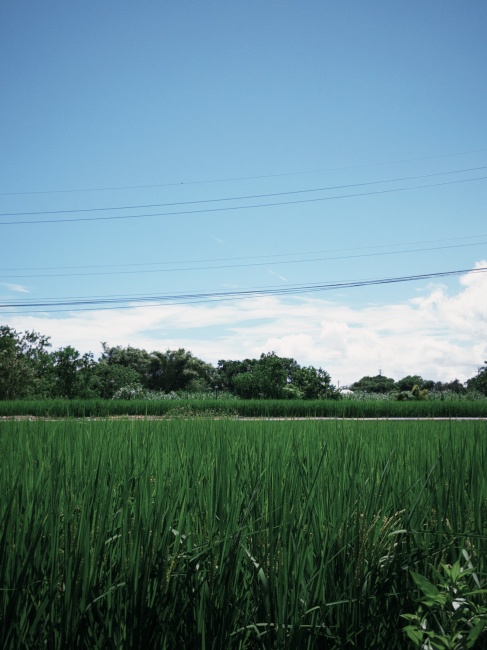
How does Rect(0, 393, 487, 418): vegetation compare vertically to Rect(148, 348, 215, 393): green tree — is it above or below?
below

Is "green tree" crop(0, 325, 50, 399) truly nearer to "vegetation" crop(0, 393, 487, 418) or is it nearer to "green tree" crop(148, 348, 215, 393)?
"vegetation" crop(0, 393, 487, 418)

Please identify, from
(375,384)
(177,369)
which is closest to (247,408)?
(177,369)

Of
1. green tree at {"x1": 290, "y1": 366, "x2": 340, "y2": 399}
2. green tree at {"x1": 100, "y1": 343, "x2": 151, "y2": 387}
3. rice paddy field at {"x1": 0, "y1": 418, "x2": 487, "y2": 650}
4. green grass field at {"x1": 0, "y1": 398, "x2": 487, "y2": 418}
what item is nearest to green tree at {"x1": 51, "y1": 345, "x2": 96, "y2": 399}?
green grass field at {"x1": 0, "y1": 398, "x2": 487, "y2": 418}

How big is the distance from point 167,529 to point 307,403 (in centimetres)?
1950

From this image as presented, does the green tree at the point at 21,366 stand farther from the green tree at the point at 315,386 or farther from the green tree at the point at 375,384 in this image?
the green tree at the point at 375,384

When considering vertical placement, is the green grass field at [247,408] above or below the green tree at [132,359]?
below

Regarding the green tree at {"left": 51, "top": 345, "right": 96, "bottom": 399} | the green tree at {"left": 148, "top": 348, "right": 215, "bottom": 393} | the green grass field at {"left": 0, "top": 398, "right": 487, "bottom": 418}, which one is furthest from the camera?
the green tree at {"left": 148, "top": 348, "right": 215, "bottom": 393}

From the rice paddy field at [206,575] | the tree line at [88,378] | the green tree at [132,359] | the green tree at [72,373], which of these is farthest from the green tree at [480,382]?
the rice paddy field at [206,575]

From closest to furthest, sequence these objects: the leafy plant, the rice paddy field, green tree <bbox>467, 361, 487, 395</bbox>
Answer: the leafy plant
the rice paddy field
green tree <bbox>467, 361, 487, 395</bbox>

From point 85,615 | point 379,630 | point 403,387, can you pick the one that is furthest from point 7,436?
point 403,387

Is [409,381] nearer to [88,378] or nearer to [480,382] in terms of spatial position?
[480,382]

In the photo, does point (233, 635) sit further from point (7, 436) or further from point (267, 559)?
point (7, 436)

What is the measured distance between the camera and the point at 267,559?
192 centimetres

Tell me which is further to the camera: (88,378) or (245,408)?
(88,378)
